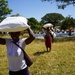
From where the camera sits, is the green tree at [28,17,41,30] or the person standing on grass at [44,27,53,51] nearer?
the person standing on grass at [44,27,53,51]

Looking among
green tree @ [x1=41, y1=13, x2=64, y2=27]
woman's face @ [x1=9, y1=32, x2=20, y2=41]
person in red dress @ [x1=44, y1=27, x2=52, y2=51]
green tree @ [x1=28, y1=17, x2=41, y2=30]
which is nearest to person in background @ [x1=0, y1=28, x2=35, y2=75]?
woman's face @ [x1=9, y1=32, x2=20, y2=41]

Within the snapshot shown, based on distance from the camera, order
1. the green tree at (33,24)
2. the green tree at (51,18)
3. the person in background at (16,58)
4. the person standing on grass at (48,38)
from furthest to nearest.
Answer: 1. the green tree at (51,18)
2. the green tree at (33,24)
3. the person standing on grass at (48,38)
4. the person in background at (16,58)

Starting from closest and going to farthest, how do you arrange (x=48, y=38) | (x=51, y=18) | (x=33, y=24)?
(x=48, y=38)
(x=33, y=24)
(x=51, y=18)

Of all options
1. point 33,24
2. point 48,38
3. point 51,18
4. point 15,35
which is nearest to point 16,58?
point 15,35

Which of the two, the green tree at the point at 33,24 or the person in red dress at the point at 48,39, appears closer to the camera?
the person in red dress at the point at 48,39

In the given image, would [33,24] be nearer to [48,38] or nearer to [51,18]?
[51,18]

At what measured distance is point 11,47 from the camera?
4.64m

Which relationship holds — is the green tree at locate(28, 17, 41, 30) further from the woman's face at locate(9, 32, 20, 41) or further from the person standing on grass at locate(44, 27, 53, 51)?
the woman's face at locate(9, 32, 20, 41)

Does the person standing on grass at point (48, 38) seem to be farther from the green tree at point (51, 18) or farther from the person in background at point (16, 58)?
the green tree at point (51, 18)

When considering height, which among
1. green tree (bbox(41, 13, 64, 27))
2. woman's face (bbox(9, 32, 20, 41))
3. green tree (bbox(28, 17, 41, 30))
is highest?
woman's face (bbox(9, 32, 20, 41))

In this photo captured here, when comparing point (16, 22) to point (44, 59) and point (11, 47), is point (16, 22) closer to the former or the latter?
point (11, 47)

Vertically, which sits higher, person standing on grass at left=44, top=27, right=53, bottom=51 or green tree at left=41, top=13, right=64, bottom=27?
person standing on grass at left=44, top=27, right=53, bottom=51

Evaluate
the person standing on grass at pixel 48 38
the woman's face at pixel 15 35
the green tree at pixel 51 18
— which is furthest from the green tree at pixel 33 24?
the woman's face at pixel 15 35

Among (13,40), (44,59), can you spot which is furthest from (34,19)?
(13,40)
